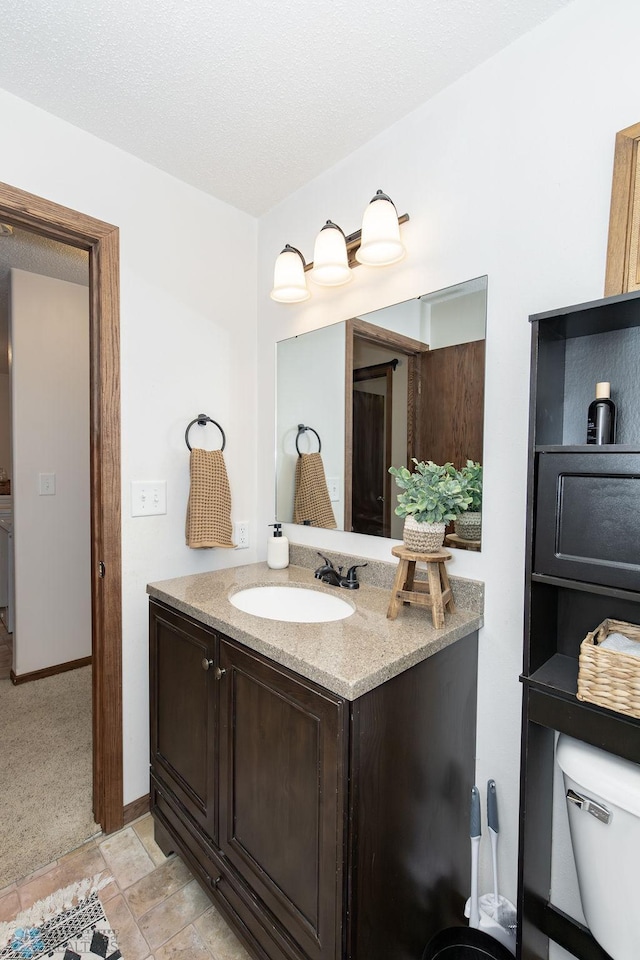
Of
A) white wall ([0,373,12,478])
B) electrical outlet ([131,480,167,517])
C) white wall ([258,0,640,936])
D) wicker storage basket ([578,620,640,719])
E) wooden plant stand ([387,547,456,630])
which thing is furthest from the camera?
white wall ([0,373,12,478])

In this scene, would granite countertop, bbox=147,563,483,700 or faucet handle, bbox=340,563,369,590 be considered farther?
faucet handle, bbox=340,563,369,590

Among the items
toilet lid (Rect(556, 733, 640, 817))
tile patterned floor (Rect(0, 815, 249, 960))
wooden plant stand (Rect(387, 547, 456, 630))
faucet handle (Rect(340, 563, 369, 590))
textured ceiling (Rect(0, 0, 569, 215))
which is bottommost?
tile patterned floor (Rect(0, 815, 249, 960))

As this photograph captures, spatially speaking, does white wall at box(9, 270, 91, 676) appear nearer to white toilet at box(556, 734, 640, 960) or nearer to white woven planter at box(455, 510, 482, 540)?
white woven planter at box(455, 510, 482, 540)

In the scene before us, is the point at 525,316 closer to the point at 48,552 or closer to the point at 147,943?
the point at 147,943

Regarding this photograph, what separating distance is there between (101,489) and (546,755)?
1580mm

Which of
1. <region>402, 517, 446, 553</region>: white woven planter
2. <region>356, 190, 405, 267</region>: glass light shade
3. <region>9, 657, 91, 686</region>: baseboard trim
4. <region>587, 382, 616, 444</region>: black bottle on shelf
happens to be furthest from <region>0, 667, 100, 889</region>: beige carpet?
<region>356, 190, 405, 267</region>: glass light shade

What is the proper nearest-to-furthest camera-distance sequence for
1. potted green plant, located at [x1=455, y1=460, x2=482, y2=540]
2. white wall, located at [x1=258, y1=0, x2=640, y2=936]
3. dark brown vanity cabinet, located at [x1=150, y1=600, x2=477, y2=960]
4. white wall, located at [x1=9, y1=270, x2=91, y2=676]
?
1. dark brown vanity cabinet, located at [x1=150, y1=600, x2=477, y2=960]
2. white wall, located at [x1=258, y1=0, x2=640, y2=936]
3. potted green plant, located at [x1=455, y1=460, x2=482, y2=540]
4. white wall, located at [x1=9, y1=270, x2=91, y2=676]

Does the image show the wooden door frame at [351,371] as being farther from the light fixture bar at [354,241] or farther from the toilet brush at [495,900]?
the toilet brush at [495,900]

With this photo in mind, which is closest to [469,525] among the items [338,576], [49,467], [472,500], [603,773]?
[472,500]

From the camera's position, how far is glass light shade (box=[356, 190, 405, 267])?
1407 millimetres

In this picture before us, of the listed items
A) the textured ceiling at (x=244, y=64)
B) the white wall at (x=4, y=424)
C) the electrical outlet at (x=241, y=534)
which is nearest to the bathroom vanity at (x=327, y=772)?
the electrical outlet at (x=241, y=534)

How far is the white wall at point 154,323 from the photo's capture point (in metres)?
1.56

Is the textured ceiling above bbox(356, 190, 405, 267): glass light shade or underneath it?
above

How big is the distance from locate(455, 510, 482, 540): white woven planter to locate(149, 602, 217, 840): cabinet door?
0.80m
